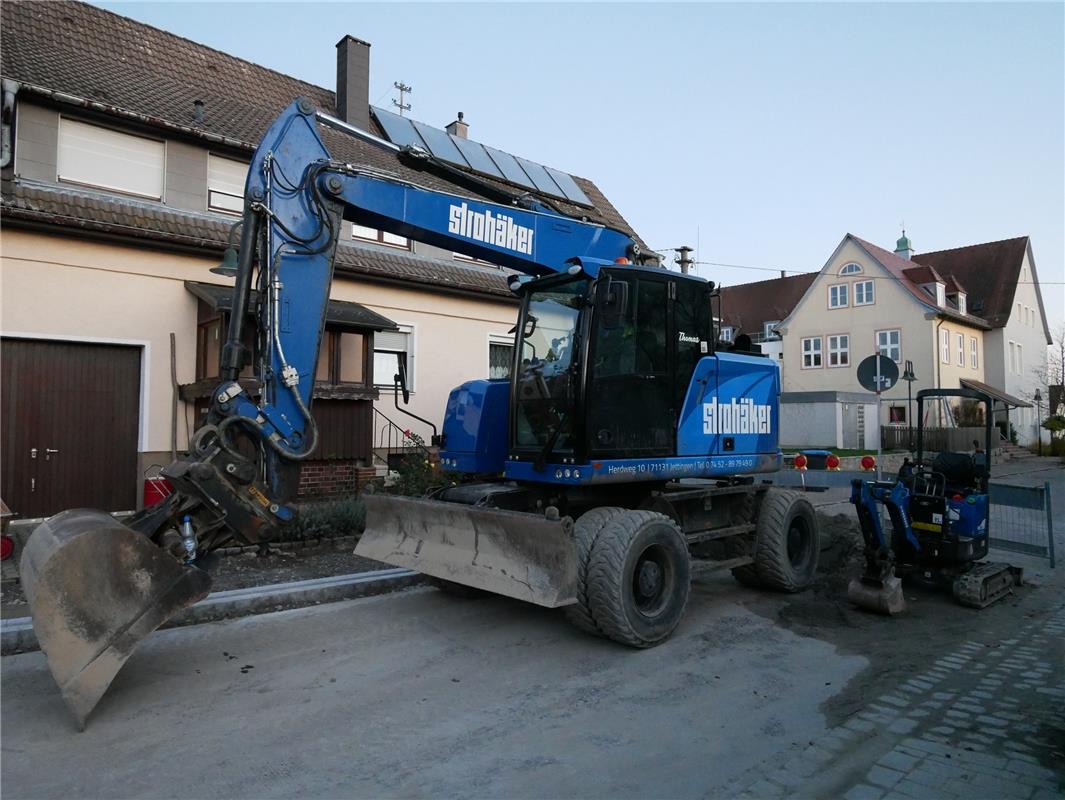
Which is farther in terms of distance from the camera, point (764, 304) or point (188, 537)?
point (764, 304)

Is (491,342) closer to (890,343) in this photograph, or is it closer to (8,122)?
(8,122)

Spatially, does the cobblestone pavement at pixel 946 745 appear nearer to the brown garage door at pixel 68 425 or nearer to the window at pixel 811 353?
the brown garage door at pixel 68 425

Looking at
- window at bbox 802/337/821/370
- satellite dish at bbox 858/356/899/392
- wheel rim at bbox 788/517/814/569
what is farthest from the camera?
window at bbox 802/337/821/370

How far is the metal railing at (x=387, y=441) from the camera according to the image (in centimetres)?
1285

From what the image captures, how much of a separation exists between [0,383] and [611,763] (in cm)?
972

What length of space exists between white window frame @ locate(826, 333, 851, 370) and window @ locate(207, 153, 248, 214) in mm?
30341

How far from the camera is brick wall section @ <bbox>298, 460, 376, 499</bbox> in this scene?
10.8 m

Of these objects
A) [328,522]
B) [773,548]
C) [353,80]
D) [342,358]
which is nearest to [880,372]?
[773,548]

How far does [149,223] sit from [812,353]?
32739 mm

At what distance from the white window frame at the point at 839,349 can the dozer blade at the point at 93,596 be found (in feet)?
116

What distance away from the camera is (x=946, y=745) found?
3.70 metres

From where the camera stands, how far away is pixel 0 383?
9367 mm

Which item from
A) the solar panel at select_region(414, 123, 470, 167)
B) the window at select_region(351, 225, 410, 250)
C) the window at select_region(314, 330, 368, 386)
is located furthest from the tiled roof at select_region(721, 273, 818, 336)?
the window at select_region(314, 330, 368, 386)

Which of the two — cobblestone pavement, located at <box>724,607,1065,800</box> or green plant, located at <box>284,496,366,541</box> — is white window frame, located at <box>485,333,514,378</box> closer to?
green plant, located at <box>284,496,366,541</box>
